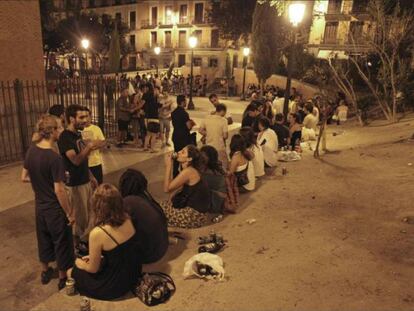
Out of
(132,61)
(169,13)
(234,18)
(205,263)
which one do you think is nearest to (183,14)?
(169,13)

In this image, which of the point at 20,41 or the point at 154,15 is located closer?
the point at 20,41

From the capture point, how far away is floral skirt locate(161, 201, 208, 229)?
5121mm

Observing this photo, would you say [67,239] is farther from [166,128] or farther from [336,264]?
[166,128]

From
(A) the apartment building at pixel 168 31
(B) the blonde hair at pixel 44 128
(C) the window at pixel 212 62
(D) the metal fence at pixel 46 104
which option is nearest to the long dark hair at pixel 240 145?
(B) the blonde hair at pixel 44 128

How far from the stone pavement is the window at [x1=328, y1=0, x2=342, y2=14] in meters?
35.4

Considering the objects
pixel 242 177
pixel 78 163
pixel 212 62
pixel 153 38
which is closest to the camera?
pixel 78 163

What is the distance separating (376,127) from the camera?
12836 millimetres

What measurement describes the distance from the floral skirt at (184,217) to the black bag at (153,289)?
1.49 metres

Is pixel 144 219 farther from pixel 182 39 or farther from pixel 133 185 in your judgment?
pixel 182 39

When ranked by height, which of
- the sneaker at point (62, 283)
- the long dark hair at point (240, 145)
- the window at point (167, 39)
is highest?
the window at point (167, 39)

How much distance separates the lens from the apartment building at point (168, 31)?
145 feet

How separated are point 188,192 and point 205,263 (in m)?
1.20

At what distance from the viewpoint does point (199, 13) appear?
148 feet

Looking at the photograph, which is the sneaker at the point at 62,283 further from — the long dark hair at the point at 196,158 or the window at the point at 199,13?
the window at the point at 199,13
